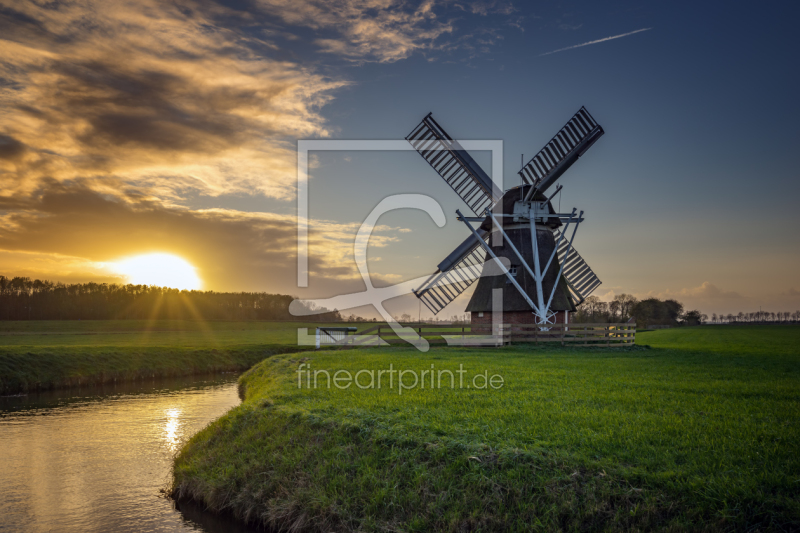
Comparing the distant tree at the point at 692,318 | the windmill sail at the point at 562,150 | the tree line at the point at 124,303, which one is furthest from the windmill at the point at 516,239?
the distant tree at the point at 692,318

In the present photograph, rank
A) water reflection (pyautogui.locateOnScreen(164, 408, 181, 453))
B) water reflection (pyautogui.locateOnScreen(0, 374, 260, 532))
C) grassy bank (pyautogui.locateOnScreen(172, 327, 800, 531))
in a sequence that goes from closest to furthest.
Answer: grassy bank (pyautogui.locateOnScreen(172, 327, 800, 531))
water reflection (pyautogui.locateOnScreen(0, 374, 260, 532))
water reflection (pyautogui.locateOnScreen(164, 408, 181, 453))

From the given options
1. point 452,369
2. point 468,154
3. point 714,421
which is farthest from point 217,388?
point 714,421

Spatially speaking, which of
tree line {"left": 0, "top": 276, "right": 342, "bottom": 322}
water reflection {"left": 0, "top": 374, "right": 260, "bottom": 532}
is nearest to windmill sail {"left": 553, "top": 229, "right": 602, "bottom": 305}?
water reflection {"left": 0, "top": 374, "right": 260, "bottom": 532}

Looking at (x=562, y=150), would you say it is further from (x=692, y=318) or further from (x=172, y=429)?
(x=692, y=318)

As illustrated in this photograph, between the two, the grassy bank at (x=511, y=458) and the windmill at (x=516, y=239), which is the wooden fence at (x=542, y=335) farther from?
the grassy bank at (x=511, y=458)

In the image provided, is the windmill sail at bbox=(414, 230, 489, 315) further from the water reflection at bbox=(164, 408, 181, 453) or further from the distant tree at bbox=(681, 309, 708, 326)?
the distant tree at bbox=(681, 309, 708, 326)

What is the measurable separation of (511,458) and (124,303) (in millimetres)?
109918

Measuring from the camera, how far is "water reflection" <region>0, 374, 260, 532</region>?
8055 mm

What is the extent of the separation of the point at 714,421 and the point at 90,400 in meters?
21.0

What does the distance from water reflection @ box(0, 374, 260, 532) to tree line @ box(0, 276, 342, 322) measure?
71.6 metres

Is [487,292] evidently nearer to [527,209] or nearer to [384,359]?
[527,209]

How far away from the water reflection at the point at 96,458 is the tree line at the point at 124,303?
7156 centimetres

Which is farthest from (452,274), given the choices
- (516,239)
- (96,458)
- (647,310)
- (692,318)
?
(692,318)

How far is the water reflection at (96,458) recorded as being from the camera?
805cm
